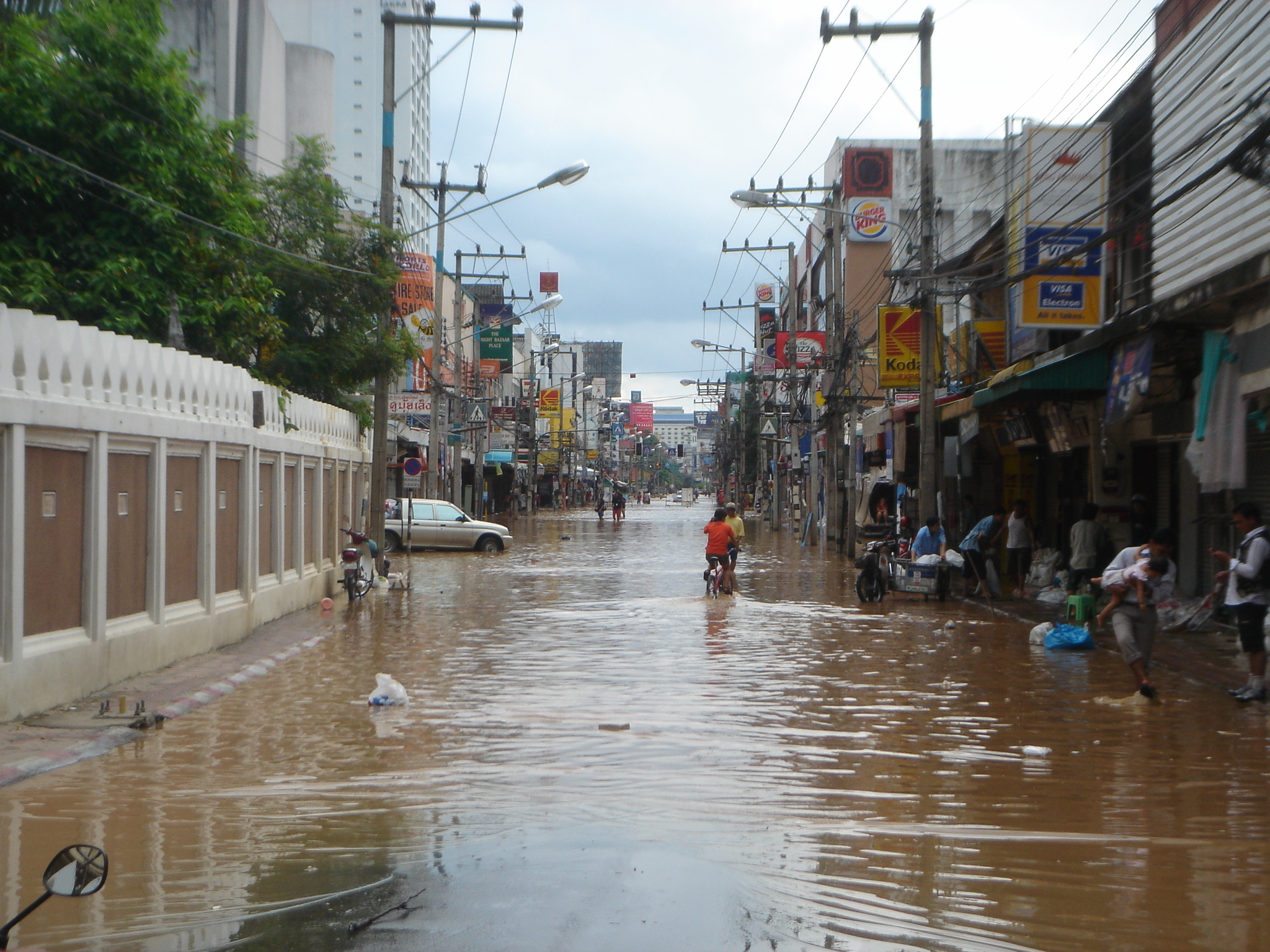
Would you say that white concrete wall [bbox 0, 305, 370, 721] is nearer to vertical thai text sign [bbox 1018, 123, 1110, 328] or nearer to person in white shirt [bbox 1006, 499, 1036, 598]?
vertical thai text sign [bbox 1018, 123, 1110, 328]

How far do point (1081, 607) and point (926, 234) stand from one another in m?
9.06

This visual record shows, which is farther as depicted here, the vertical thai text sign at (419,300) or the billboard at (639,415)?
the billboard at (639,415)

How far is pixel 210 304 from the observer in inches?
742

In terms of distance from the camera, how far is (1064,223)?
71.8 ft

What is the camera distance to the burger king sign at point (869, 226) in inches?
2162

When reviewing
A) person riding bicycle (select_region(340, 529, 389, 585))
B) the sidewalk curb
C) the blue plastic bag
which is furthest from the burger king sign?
the sidewalk curb

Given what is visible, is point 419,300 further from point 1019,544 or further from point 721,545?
point 1019,544

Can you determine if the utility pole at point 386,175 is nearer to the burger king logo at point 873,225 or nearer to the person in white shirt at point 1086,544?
the person in white shirt at point 1086,544

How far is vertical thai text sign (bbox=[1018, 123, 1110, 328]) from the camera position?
20.1m

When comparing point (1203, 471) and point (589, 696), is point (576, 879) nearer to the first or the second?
point (589, 696)

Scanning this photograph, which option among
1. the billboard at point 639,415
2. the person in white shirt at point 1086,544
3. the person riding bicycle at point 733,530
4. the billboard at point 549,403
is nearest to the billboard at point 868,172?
the billboard at point 549,403

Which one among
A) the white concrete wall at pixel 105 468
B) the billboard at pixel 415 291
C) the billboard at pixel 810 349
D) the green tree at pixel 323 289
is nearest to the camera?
the white concrete wall at pixel 105 468

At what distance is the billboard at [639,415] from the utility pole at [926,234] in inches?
6408

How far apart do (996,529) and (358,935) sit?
19.9 metres
